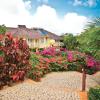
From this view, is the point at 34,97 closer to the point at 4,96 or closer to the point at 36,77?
the point at 4,96

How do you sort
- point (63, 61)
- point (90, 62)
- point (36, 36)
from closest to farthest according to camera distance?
1. point (63, 61)
2. point (90, 62)
3. point (36, 36)

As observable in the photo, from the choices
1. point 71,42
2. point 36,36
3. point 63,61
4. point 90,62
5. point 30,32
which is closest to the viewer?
point 63,61

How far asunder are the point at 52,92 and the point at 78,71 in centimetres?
1159

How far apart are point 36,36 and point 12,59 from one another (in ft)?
148

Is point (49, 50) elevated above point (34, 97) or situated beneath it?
elevated above

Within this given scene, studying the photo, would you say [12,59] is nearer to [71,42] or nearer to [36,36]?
[71,42]

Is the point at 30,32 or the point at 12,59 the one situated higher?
the point at 30,32

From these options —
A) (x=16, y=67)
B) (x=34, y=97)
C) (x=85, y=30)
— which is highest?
(x=85, y=30)

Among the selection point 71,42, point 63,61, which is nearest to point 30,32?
point 71,42

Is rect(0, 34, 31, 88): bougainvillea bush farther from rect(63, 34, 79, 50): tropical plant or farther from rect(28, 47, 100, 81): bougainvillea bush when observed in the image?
rect(63, 34, 79, 50): tropical plant

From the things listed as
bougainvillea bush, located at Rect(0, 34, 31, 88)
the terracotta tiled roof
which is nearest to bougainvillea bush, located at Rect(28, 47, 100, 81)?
bougainvillea bush, located at Rect(0, 34, 31, 88)

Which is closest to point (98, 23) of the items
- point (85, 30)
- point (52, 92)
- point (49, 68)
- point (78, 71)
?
point (85, 30)

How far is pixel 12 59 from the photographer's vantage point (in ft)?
54.9

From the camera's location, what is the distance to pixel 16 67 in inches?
667
